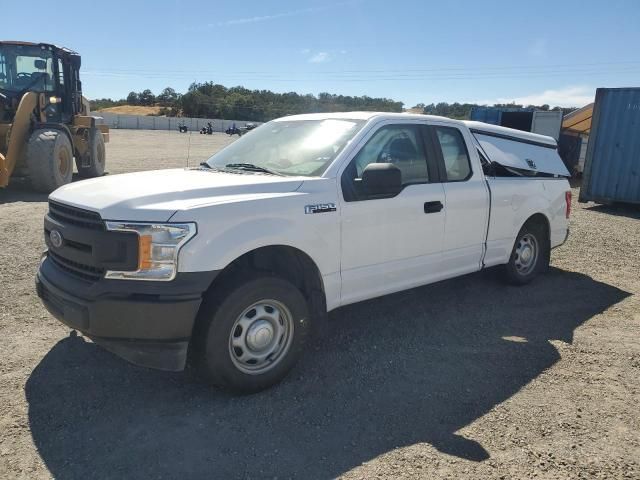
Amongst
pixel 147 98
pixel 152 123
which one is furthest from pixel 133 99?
pixel 152 123

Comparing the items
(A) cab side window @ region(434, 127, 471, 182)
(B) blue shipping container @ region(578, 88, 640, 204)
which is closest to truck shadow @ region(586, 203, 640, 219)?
(B) blue shipping container @ region(578, 88, 640, 204)

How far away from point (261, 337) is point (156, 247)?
947 millimetres

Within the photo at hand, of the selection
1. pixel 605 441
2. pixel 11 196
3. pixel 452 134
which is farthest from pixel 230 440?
pixel 11 196

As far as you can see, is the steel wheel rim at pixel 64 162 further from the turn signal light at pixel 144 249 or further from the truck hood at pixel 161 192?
the turn signal light at pixel 144 249

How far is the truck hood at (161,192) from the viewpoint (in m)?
Answer: 3.16

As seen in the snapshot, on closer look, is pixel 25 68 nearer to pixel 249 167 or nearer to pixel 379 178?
pixel 249 167

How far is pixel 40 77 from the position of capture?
40.0 feet

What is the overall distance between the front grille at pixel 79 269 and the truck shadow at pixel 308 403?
32.6 inches

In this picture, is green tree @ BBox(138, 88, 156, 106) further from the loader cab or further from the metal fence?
the loader cab

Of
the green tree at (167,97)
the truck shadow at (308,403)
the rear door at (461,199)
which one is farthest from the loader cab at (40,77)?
the green tree at (167,97)

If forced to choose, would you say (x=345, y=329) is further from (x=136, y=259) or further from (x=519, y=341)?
(x=136, y=259)

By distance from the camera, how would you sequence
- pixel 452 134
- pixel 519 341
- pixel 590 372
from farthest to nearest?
pixel 452 134 → pixel 519 341 → pixel 590 372

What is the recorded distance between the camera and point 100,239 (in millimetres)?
3150

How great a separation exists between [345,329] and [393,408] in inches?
53.9
